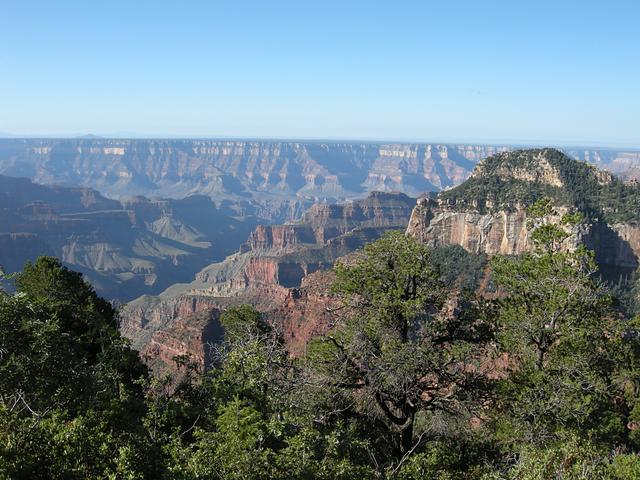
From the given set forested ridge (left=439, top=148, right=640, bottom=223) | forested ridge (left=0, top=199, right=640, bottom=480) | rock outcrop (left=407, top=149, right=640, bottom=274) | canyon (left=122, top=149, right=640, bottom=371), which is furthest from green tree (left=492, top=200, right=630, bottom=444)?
forested ridge (left=439, top=148, right=640, bottom=223)

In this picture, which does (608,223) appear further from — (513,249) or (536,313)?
(536,313)

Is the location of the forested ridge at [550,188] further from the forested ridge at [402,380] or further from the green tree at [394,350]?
the green tree at [394,350]

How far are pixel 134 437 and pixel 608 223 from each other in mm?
117964

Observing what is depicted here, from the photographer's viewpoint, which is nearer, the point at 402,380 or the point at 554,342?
the point at 402,380

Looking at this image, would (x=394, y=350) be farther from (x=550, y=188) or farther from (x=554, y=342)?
(x=550, y=188)

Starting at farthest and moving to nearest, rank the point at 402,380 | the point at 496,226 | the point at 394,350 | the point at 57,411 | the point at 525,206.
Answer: the point at 496,226 → the point at 525,206 → the point at 394,350 → the point at 402,380 → the point at 57,411

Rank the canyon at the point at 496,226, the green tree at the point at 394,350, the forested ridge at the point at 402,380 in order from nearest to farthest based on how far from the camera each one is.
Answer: the forested ridge at the point at 402,380, the green tree at the point at 394,350, the canyon at the point at 496,226

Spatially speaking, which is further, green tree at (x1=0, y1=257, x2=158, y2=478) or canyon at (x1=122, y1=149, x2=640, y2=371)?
canyon at (x1=122, y1=149, x2=640, y2=371)

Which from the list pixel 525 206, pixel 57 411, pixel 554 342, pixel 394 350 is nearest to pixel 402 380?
pixel 394 350

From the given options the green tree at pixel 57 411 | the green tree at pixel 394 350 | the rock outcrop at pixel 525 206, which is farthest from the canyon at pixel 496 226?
the green tree at pixel 57 411

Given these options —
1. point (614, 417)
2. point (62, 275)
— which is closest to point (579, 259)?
point (614, 417)

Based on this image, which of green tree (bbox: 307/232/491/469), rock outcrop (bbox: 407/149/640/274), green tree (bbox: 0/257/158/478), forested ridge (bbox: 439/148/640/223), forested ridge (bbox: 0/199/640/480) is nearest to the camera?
green tree (bbox: 0/257/158/478)

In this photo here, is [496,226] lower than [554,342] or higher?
lower

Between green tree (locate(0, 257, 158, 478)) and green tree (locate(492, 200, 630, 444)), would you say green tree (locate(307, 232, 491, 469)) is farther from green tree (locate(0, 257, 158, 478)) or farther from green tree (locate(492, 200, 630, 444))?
green tree (locate(0, 257, 158, 478))
